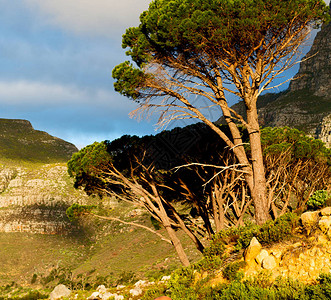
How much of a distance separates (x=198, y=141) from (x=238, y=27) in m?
7.21

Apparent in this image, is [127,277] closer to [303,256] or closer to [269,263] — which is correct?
[269,263]

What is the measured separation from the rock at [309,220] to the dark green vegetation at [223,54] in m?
1.05

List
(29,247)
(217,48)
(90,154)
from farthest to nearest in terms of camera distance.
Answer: (29,247) → (90,154) → (217,48)

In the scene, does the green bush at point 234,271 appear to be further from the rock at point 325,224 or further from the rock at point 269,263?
the rock at point 325,224

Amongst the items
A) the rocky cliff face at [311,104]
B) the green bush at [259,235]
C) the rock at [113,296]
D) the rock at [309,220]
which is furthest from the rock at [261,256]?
the rocky cliff face at [311,104]

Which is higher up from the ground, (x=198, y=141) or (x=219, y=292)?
(x=198, y=141)

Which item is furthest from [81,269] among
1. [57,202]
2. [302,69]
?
[302,69]

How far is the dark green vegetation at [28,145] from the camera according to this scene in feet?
254

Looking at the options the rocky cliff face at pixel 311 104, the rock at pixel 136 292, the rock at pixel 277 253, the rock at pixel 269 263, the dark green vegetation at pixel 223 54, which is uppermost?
the rocky cliff face at pixel 311 104

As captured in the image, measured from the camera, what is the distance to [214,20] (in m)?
7.07

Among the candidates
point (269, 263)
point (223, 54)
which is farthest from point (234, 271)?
point (223, 54)

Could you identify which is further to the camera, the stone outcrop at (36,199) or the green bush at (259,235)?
the stone outcrop at (36,199)

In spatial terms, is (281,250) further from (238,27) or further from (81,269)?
(81,269)

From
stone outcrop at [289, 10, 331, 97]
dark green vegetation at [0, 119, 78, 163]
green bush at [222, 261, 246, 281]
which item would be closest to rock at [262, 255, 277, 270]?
green bush at [222, 261, 246, 281]
